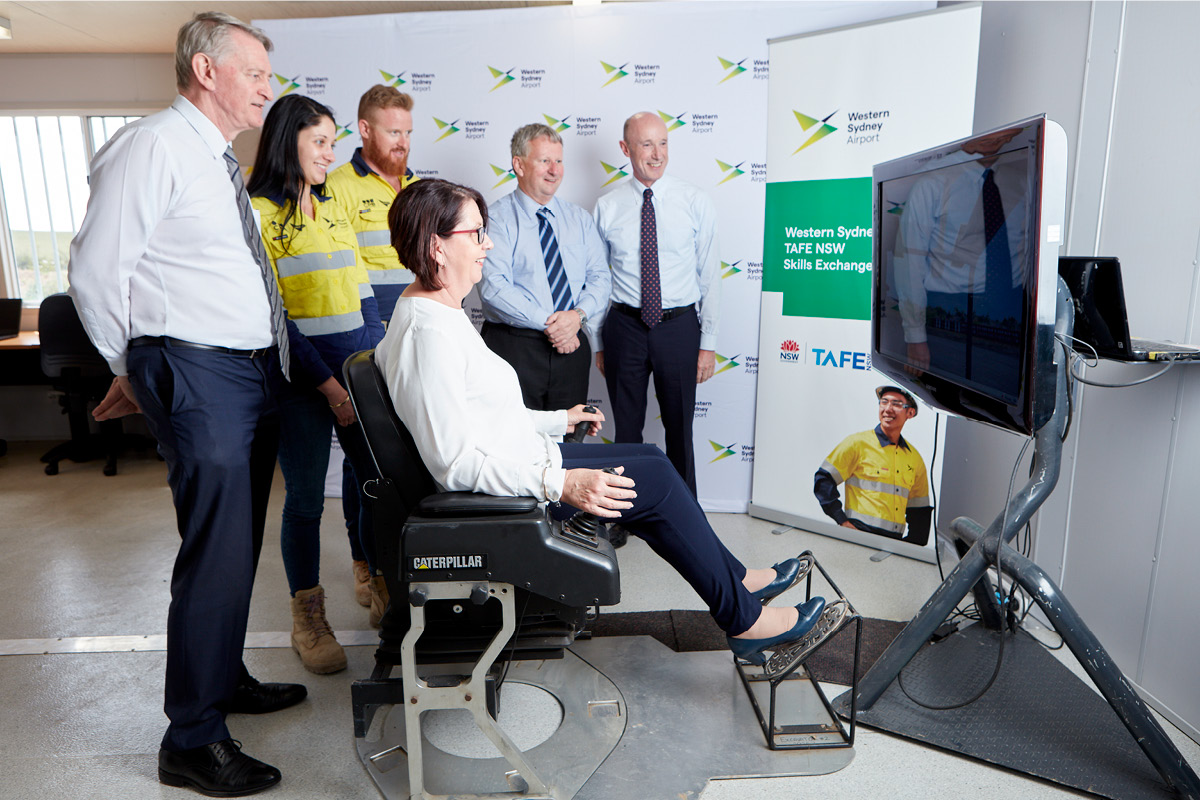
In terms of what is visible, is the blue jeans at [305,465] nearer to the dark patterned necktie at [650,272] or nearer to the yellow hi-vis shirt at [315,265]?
the yellow hi-vis shirt at [315,265]

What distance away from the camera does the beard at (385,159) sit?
2.95m

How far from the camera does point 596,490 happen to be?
166 cm

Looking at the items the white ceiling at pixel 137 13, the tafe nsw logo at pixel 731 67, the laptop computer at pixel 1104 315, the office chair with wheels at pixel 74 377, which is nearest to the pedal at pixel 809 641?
the laptop computer at pixel 1104 315

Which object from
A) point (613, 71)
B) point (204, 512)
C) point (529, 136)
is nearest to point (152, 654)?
point (204, 512)

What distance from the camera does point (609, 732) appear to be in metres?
2.01

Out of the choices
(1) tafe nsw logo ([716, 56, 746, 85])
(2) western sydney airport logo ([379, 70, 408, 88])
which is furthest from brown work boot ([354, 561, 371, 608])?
(1) tafe nsw logo ([716, 56, 746, 85])

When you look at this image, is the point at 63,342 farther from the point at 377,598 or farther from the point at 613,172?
the point at 613,172

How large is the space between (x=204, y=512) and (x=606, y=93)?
9.04 ft

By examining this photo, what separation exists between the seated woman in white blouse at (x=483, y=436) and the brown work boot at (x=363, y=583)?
120cm

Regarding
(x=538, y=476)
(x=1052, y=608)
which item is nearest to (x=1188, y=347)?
(x=1052, y=608)

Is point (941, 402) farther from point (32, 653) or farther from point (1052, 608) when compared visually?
point (32, 653)

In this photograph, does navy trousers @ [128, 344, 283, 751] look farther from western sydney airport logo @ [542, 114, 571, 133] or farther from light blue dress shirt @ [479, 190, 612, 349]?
western sydney airport logo @ [542, 114, 571, 133]

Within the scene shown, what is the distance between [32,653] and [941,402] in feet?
9.67

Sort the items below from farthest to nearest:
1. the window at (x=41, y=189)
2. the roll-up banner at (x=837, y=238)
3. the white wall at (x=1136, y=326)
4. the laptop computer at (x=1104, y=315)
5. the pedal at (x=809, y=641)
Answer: the window at (x=41, y=189) < the roll-up banner at (x=837, y=238) < the white wall at (x=1136, y=326) < the pedal at (x=809, y=641) < the laptop computer at (x=1104, y=315)
